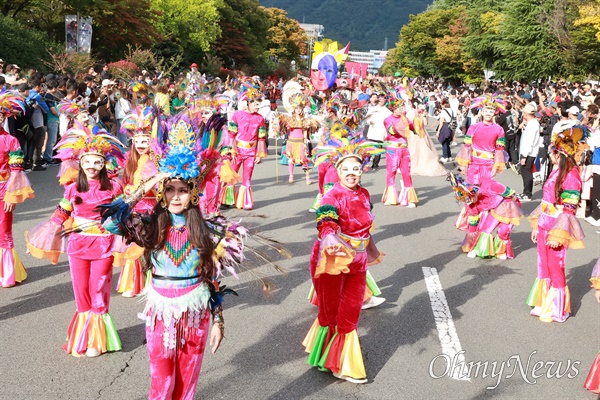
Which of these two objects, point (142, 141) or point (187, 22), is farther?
point (187, 22)

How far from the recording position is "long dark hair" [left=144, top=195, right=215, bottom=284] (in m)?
4.22

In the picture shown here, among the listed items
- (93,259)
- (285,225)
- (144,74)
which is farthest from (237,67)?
(93,259)

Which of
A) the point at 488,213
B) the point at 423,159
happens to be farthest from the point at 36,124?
the point at 488,213

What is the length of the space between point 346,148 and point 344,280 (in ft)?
3.61

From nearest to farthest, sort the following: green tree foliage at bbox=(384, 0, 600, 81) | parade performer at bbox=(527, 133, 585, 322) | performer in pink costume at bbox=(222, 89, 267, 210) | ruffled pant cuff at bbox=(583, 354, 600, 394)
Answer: ruffled pant cuff at bbox=(583, 354, 600, 394), parade performer at bbox=(527, 133, 585, 322), performer in pink costume at bbox=(222, 89, 267, 210), green tree foliage at bbox=(384, 0, 600, 81)

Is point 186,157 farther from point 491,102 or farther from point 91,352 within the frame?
point 491,102

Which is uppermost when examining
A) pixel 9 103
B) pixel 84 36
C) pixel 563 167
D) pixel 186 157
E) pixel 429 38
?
pixel 429 38

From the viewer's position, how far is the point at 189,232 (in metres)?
4.26

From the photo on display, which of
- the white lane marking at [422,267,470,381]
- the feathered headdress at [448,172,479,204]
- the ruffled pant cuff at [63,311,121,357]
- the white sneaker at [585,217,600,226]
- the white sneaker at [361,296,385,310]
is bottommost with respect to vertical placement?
the white sneaker at [585,217,600,226]

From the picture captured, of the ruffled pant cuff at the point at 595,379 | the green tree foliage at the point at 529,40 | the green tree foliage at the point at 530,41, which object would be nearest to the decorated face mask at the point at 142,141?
the ruffled pant cuff at the point at 595,379

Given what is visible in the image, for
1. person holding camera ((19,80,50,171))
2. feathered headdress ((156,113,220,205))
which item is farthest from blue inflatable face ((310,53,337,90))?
feathered headdress ((156,113,220,205))

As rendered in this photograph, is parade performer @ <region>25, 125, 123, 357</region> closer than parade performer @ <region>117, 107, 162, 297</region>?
Yes

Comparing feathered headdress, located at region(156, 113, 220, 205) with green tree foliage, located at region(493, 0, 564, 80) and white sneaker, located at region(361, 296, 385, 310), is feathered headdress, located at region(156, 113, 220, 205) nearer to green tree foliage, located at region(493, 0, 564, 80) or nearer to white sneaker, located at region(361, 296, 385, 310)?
white sneaker, located at region(361, 296, 385, 310)

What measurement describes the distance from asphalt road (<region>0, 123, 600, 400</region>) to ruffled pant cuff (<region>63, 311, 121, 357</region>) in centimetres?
9
